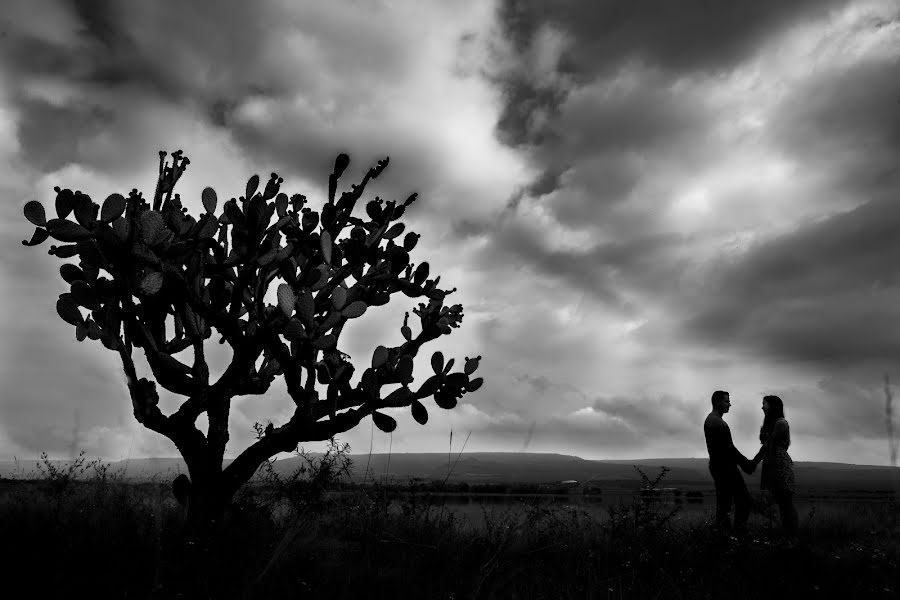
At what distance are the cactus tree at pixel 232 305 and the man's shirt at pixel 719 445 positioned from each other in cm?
408

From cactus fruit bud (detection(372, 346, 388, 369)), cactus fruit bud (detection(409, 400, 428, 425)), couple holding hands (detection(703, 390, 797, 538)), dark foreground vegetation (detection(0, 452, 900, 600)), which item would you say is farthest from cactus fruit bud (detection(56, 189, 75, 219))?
couple holding hands (detection(703, 390, 797, 538))

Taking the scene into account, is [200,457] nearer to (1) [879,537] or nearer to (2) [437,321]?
(2) [437,321]

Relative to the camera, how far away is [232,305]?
6.25 meters

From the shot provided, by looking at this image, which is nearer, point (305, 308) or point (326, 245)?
point (305, 308)

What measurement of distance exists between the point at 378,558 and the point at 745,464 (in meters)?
5.50

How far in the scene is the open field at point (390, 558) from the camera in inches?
164

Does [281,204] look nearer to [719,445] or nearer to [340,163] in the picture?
[340,163]

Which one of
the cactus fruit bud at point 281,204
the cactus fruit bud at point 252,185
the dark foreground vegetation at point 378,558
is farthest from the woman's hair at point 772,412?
the cactus fruit bud at point 252,185

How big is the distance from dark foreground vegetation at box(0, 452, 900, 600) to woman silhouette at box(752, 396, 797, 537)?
0.95 m

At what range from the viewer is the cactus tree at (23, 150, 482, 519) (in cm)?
528

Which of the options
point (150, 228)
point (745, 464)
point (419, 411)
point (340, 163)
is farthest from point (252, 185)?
point (745, 464)

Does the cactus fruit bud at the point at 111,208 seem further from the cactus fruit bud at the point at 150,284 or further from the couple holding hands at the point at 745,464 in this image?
the couple holding hands at the point at 745,464

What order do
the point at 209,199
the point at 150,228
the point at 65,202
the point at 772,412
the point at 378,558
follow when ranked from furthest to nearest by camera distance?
the point at 772,412
the point at 209,199
the point at 378,558
the point at 150,228
the point at 65,202

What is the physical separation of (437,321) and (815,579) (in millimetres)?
4318
